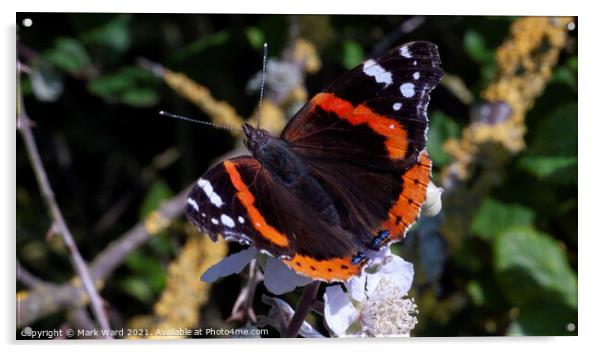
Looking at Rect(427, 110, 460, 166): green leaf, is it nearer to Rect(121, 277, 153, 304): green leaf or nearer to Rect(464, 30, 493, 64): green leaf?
Rect(464, 30, 493, 64): green leaf

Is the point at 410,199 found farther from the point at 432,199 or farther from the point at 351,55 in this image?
the point at 351,55

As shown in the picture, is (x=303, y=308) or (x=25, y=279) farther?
(x=25, y=279)

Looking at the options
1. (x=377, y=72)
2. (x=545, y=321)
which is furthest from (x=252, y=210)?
(x=545, y=321)

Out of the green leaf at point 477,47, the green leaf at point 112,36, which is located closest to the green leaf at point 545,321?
the green leaf at point 477,47

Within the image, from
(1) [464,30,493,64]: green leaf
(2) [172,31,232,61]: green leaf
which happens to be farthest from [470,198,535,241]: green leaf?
(2) [172,31,232,61]: green leaf

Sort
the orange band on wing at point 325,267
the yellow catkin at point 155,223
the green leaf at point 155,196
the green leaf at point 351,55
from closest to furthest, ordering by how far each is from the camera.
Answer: the orange band on wing at point 325,267 < the yellow catkin at point 155,223 < the green leaf at point 351,55 < the green leaf at point 155,196

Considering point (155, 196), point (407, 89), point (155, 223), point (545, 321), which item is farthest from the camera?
point (155, 196)

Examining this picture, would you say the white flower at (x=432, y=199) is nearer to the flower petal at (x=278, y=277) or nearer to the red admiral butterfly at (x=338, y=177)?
the red admiral butterfly at (x=338, y=177)
